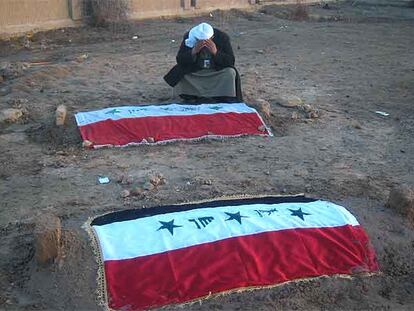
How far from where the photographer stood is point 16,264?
3377mm

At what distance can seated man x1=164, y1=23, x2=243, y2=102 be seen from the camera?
6.43 meters

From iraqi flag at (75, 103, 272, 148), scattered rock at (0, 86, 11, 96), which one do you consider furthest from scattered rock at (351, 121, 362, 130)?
scattered rock at (0, 86, 11, 96)

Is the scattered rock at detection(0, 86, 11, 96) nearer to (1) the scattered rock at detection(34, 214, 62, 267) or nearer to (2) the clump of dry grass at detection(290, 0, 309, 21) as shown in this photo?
(1) the scattered rock at detection(34, 214, 62, 267)

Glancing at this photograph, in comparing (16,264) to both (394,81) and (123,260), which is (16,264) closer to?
(123,260)

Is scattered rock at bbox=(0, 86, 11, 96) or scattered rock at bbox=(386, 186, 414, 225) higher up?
scattered rock at bbox=(0, 86, 11, 96)

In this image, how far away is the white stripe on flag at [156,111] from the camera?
5.66 meters

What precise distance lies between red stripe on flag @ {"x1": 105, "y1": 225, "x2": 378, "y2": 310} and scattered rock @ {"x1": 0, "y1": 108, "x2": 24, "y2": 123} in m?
3.28

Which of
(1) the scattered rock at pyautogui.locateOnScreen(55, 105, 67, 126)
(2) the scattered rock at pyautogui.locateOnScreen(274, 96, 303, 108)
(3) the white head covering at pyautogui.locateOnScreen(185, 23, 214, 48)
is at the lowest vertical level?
(2) the scattered rock at pyautogui.locateOnScreen(274, 96, 303, 108)

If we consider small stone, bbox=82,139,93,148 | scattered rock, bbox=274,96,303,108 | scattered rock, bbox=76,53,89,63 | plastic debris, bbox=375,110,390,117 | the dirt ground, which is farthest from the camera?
scattered rock, bbox=76,53,89,63

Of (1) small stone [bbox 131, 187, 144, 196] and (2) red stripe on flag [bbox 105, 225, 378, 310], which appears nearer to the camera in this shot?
(2) red stripe on flag [bbox 105, 225, 378, 310]

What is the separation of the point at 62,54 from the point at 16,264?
7.02m

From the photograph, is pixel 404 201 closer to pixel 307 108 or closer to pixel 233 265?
pixel 233 265

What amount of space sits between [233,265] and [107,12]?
989cm

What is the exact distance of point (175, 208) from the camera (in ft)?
12.5
